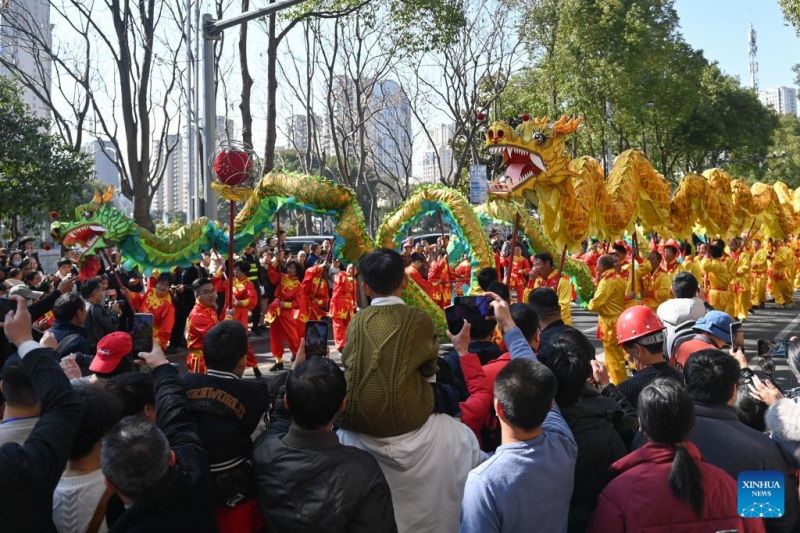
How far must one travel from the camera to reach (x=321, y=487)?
2.39 m

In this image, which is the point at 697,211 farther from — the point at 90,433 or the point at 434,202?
the point at 90,433

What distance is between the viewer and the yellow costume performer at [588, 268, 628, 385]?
8.37 metres

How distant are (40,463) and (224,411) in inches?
26.1

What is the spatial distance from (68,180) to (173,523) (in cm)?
1414

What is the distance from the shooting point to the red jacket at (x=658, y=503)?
223cm

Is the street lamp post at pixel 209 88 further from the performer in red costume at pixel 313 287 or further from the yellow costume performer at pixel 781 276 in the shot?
the yellow costume performer at pixel 781 276

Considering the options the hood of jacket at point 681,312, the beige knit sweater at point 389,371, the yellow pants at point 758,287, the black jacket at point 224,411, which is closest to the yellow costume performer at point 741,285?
the yellow pants at point 758,287

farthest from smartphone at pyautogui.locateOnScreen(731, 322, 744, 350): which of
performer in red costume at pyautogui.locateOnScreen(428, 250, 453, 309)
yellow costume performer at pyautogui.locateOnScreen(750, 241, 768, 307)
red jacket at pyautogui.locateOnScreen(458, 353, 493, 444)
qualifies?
yellow costume performer at pyautogui.locateOnScreen(750, 241, 768, 307)

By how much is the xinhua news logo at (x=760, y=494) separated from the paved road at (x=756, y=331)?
6.35 m

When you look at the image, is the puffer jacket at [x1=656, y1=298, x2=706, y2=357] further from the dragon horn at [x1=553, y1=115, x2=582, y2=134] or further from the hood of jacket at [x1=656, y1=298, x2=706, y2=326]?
the dragon horn at [x1=553, y1=115, x2=582, y2=134]

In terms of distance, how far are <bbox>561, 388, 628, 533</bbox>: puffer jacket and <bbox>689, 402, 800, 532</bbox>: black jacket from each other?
0.29 metres

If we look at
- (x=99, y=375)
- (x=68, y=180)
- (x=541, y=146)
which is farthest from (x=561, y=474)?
(x=68, y=180)

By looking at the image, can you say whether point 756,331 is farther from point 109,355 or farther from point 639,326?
point 109,355

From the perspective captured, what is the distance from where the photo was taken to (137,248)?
8.01m
